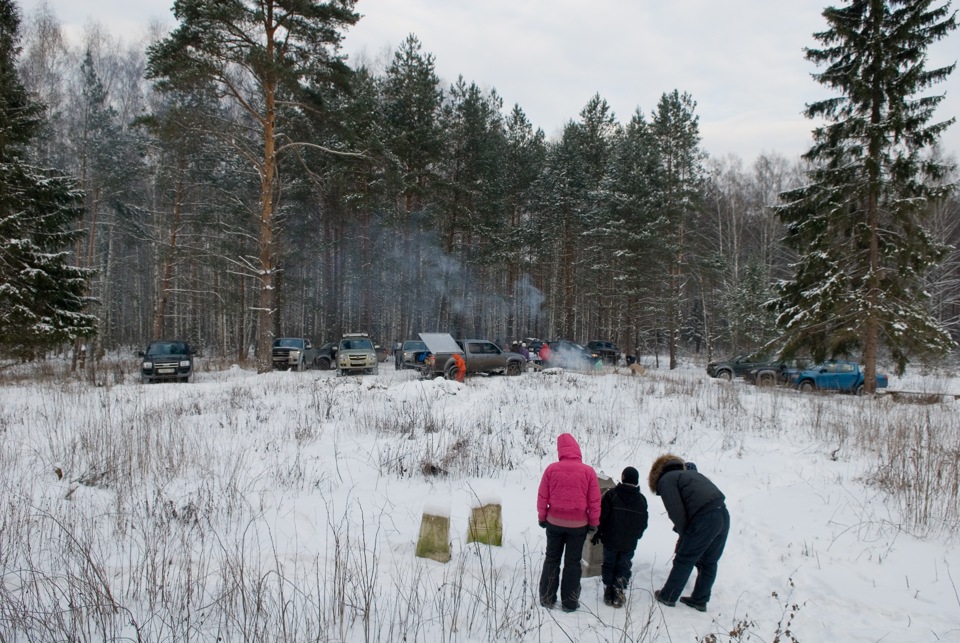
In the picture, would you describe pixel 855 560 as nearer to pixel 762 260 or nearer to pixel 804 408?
pixel 804 408

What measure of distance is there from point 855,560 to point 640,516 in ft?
8.53

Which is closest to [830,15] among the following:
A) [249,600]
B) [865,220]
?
[865,220]

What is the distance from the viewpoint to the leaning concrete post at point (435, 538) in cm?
436

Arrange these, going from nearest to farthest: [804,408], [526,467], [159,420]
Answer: [526,467], [159,420], [804,408]

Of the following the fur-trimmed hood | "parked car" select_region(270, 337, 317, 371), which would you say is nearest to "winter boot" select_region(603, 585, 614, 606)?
the fur-trimmed hood

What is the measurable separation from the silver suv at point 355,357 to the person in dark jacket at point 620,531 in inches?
698

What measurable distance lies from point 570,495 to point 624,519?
0.54m

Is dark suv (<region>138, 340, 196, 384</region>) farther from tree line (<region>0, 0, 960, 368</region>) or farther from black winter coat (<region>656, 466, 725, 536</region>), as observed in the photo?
black winter coat (<region>656, 466, 725, 536</region>)

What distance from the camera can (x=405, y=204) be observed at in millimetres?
32938

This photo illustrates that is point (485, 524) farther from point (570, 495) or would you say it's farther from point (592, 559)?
point (570, 495)

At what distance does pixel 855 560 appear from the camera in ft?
15.8

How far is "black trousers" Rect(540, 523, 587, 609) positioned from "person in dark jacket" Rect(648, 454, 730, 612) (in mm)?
728

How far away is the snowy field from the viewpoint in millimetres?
3398

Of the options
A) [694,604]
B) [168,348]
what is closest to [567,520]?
[694,604]
